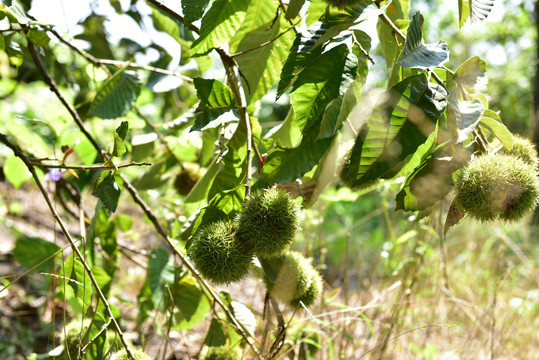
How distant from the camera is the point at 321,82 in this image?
760 mm

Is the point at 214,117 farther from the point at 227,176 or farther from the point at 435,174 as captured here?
the point at 435,174

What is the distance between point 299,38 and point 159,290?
87 centimetres

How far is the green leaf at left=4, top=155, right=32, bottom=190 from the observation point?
4.75 feet

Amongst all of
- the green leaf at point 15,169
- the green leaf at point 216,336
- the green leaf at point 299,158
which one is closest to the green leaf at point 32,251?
the green leaf at point 15,169

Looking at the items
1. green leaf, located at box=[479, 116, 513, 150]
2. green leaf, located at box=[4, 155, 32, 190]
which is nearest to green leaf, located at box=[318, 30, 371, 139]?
green leaf, located at box=[479, 116, 513, 150]

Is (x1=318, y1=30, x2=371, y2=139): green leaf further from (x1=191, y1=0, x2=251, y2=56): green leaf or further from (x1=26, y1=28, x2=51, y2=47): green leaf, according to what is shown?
(x1=26, y1=28, x2=51, y2=47): green leaf

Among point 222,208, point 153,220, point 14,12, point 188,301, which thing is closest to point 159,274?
point 188,301

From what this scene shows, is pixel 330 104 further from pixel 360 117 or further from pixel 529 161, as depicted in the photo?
pixel 529 161

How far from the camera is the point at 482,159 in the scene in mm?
828

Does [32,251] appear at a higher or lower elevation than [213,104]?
lower

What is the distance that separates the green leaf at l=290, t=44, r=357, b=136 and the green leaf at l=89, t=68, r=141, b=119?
0.66 metres

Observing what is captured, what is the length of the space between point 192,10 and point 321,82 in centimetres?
29

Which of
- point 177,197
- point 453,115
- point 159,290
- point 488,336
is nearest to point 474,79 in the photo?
point 453,115

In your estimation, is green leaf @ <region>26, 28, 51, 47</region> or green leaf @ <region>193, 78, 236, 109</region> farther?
green leaf @ <region>26, 28, 51, 47</region>
